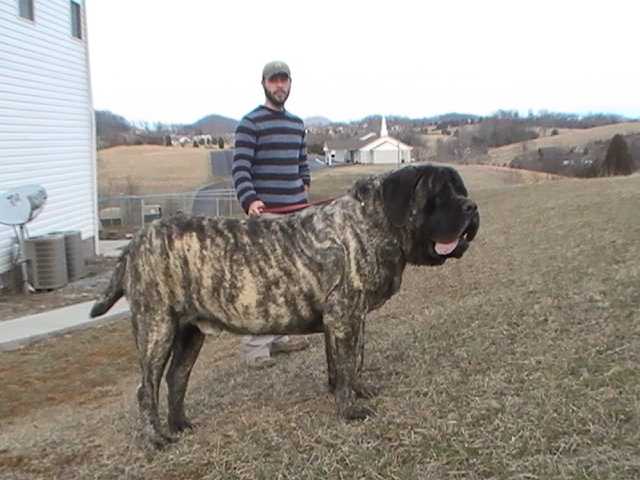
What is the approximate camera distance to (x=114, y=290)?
420 cm

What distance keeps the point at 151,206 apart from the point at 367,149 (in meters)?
63.2

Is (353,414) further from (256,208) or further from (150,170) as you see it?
(150,170)

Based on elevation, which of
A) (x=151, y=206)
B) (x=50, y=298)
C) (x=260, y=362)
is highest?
(x=260, y=362)

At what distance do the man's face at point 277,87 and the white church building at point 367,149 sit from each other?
79.1m

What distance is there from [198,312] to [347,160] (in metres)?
89.5

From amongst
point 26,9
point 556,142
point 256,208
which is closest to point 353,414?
point 256,208

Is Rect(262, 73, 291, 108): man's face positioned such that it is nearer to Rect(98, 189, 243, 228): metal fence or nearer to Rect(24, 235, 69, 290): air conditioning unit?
Rect(24, 235, 69, 290): air conditioning unit

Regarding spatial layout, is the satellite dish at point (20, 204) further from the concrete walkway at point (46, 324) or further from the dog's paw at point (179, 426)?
the dog's paw at point (179, 426)

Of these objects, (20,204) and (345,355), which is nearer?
(345,355)

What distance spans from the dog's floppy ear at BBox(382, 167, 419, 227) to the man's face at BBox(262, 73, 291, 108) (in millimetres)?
1881

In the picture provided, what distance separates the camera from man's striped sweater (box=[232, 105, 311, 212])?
18.5ft

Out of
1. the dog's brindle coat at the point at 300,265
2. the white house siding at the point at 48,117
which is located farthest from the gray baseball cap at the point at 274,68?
the white house siding at the point at 48,117

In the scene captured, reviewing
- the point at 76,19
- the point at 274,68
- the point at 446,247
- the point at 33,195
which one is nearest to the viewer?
the point at 446,247

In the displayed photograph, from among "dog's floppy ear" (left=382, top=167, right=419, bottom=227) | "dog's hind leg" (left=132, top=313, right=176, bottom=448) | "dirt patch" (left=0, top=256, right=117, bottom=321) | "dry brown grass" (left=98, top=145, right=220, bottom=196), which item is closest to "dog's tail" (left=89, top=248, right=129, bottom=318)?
"dog's hind leg" (left=132, top=313, right=176, bottom=448)
